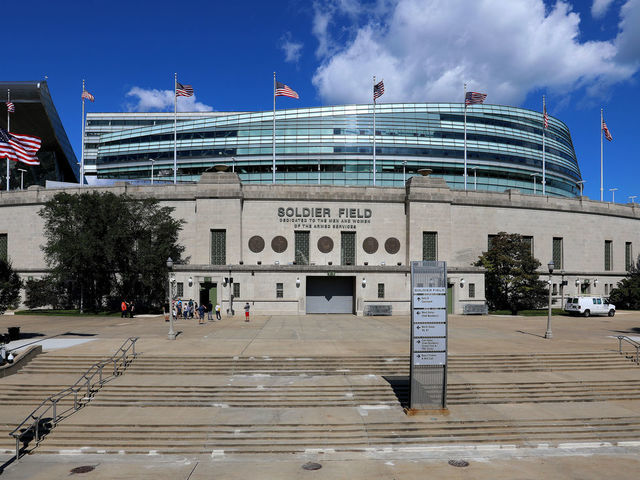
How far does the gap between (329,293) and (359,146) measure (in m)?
42.9

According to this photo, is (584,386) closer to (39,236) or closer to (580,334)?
(580,334)

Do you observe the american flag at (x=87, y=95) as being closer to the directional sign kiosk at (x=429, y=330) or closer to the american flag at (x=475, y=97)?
the american flag at (x=475, y=97)

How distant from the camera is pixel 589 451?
1327 centimetres

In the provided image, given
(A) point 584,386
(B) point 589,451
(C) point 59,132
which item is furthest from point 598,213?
(C) point 59,132

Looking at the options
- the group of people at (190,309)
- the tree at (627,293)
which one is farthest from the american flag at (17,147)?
the tree at (627,293)

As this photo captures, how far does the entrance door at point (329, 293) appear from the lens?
1683 inches

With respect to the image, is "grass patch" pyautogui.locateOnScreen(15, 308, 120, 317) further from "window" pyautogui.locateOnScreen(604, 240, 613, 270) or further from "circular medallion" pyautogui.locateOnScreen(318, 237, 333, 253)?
"window" pyautogui.locateOnScreen(604, 240, 613, 270)

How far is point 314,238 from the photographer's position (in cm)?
4303

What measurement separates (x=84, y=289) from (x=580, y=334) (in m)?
42.2

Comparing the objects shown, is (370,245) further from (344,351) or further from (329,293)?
(344,351)

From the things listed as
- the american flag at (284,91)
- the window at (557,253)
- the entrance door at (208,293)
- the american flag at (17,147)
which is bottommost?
the entrance door at (208,293)

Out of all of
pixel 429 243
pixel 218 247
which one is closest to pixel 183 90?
pixel 218 247

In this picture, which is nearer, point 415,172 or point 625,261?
point 625,261

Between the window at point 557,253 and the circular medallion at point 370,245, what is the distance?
21.4 meters
